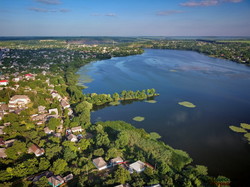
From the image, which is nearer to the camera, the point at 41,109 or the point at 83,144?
the point at 83,144

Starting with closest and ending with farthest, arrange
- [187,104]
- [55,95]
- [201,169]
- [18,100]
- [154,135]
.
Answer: [201,169] → [154,135] → [18,100] → [187,104] → [55,95]

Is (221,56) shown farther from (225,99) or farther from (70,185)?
(70,185)

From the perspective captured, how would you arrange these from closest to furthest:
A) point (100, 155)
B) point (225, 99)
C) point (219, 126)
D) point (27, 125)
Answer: point (100, 155), point (27, 125), point (219, 126), point (225, 99)

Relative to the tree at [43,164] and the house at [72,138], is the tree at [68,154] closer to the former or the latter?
the tree at [43,164]

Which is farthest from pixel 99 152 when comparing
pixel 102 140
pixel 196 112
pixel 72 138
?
pixel 196 112

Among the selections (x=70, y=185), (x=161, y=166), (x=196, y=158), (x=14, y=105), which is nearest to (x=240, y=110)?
(x=196, y=158)

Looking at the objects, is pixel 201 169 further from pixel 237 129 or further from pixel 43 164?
pixel 43 164

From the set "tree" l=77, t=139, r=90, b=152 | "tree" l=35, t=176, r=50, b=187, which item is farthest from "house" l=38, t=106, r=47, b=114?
"tree" l=35, t=176, r=50, b=187
